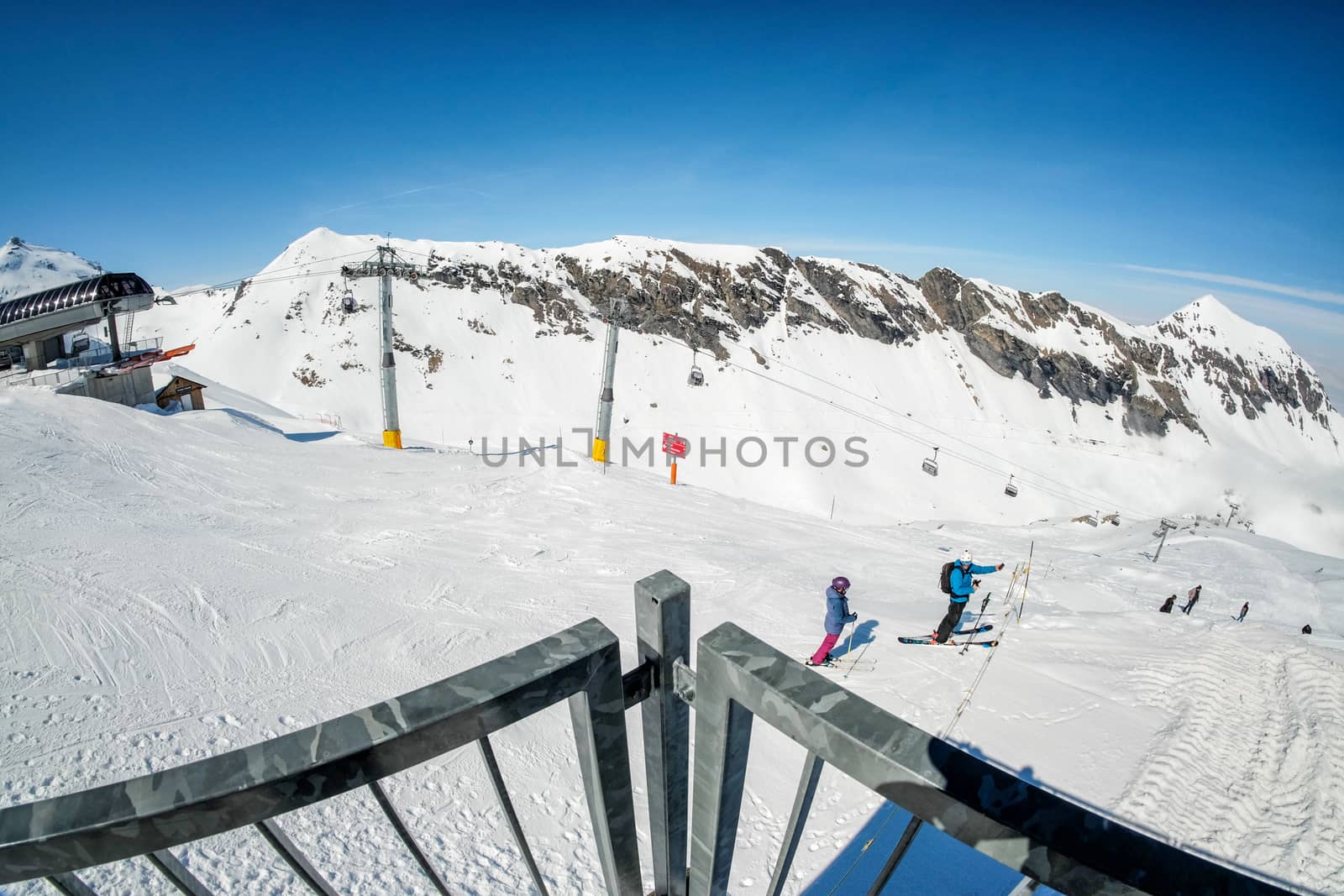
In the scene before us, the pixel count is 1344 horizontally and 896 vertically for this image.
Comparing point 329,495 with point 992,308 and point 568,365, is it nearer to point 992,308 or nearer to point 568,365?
point 568,365

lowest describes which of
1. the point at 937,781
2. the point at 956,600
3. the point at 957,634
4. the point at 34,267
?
the point at 957,634

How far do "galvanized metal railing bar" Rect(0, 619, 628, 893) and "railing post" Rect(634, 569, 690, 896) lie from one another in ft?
0.47

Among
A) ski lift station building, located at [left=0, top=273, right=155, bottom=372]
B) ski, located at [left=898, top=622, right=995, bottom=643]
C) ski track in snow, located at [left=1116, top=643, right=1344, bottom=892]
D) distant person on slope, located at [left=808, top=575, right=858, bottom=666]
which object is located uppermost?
ski lift station building, located at [left=0, top=273, right=155, bottom=372]

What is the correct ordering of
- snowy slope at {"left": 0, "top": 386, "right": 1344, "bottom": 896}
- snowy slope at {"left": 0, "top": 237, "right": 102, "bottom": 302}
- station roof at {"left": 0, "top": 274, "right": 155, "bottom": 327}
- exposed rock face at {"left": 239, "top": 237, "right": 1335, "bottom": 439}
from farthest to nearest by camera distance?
snowy slope at {"left": 0, "top": 237, "right": 102, "bottom": 302}, exposed rock face at {"left": 239, "top": 237, "right": 1335, "bottom": 439}, station roof at {"left": 0, "top": 274, "right": 155, "bottom": 327}, snowy slope at {"left": 0, "top": 386, "right": 1344, "bottom": 896}

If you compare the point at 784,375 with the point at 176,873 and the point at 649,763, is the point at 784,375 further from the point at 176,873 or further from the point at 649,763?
the point at 176,873

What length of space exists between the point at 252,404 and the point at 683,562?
1115 inches

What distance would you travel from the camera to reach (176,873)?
129cm

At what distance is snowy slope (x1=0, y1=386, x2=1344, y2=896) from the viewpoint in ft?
12.8

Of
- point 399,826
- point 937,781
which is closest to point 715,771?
point 937,781

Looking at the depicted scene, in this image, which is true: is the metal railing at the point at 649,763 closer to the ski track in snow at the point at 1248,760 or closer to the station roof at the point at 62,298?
the ski track in snow at the point at 1248,760

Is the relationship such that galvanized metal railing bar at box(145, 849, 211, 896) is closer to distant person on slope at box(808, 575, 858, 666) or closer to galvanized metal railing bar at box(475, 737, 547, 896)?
galvanized metal railing bar at box(475, 737, 547, 896)

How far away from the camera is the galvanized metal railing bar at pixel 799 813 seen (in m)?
1.47

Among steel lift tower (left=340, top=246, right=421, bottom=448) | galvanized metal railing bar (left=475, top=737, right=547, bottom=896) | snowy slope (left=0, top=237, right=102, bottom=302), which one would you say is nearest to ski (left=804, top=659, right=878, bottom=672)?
galvanized metal railing bar (left=475, top=737, right=547, bottom=896)

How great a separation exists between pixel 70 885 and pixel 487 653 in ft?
17.0
